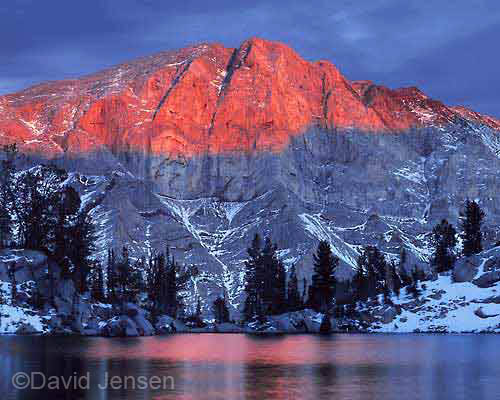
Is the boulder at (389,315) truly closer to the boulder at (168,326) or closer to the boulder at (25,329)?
the boulder at (168,326)

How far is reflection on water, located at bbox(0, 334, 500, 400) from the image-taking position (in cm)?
4819

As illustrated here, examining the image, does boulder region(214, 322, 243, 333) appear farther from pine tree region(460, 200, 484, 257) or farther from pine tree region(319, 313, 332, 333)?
pine tree region(460, 200, 484, 257)

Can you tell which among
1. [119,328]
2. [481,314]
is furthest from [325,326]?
[119,328]

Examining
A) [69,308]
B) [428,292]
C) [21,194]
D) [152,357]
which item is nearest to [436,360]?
[152,357]

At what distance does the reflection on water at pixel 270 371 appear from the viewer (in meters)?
48.2

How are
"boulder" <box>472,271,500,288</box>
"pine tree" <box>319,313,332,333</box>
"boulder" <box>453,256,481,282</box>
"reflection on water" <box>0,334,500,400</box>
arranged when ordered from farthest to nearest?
"pine tree" <box>319,313,332,333</box> < "boulder" <box>453,256,481,282</box> < "boulder" <box>472,271,500,288</box> < "reflection on water" <box>0,334,500,400</box>

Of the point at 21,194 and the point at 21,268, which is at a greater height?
the point at 21,194

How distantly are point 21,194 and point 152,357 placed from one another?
88239 mm

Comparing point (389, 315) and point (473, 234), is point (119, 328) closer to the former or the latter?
point (389, 315)

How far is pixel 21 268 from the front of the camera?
12725 centimetres

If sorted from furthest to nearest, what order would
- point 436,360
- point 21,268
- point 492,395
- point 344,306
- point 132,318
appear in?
point 344,306, point 132,318, point 21,268, point 436,360, point 492,395

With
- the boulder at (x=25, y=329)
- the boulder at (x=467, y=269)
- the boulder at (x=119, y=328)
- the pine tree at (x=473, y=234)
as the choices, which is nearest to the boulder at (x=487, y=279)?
the boulder at (x=467, y=269)

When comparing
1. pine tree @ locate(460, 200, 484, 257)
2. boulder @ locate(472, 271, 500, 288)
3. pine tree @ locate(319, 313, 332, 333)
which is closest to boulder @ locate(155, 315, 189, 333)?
pine tree @ locate(319, 313, 332, 333)

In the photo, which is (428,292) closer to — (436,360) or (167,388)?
(436,360)
